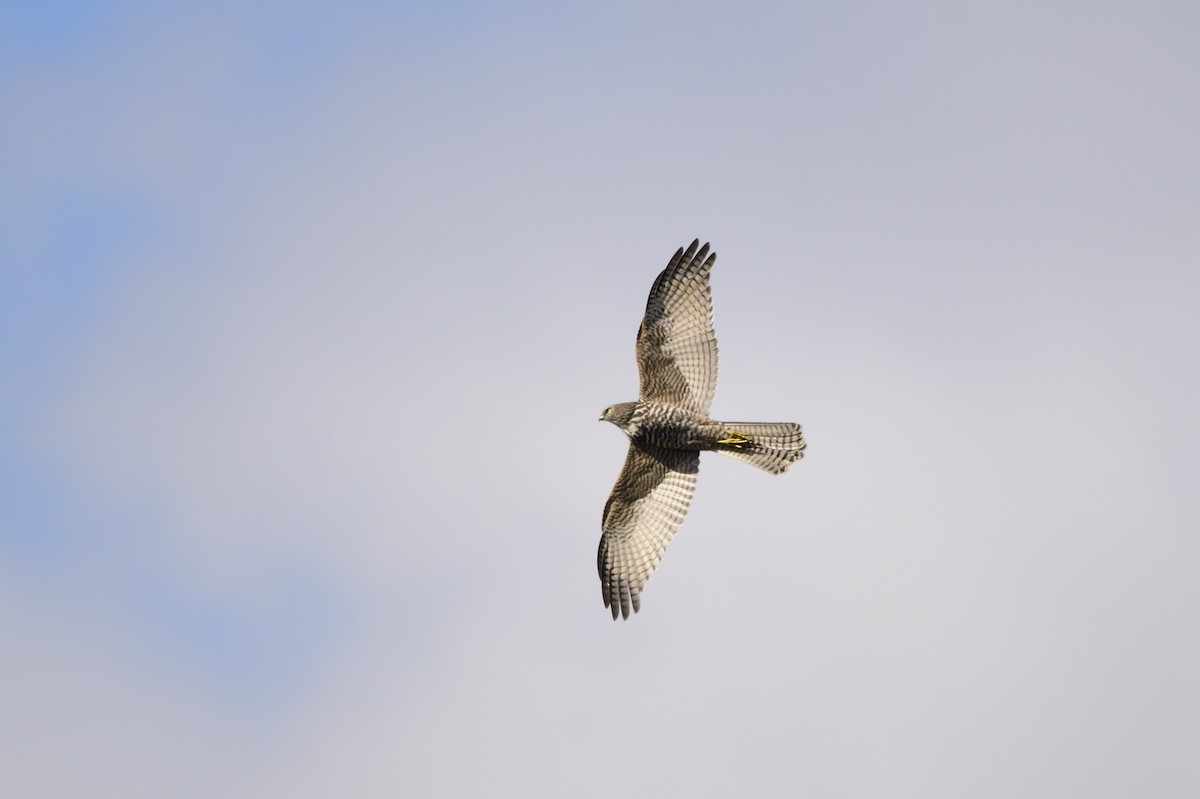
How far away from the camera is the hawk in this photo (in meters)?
25.7

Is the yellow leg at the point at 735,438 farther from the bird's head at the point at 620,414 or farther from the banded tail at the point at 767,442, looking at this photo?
the bird's head at the point at 620,414

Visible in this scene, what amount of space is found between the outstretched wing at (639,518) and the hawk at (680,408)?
0.02m

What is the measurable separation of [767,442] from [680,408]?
54.8 inches

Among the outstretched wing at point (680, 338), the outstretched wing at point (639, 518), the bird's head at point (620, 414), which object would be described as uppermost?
the outstretched wing at point (680, 338)

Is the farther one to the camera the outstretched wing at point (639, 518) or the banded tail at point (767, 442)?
the outstretched wing at point (639, 518)

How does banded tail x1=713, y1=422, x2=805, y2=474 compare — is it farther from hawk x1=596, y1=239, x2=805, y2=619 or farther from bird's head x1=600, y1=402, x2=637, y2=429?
bird's head x1=600, y1=402, x2=637, y2=429

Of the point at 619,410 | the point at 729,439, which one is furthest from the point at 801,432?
the point at 619,410

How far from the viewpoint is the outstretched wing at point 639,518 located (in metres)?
26.5

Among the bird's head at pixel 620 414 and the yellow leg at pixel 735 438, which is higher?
the bird's head at pixel 620 414

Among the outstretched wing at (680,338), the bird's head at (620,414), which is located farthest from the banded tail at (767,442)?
the bird's head at (620,414)

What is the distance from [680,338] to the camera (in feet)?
85.1

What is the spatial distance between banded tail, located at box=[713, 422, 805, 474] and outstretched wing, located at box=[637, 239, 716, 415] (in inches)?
24.9

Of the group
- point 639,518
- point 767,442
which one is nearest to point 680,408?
point 767,442

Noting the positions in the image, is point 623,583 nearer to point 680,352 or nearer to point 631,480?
point 631,480
